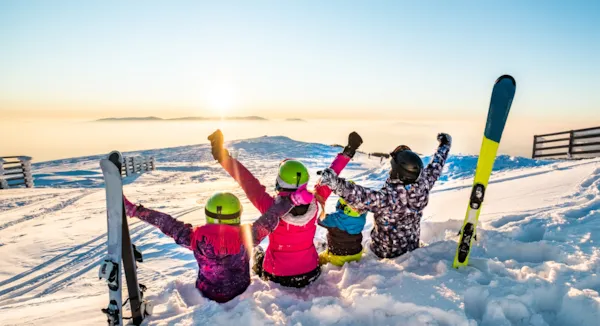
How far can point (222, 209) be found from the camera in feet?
10.6

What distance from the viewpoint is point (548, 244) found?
400 centimetres

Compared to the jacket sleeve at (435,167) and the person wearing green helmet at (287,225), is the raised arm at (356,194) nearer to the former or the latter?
the person wearing green helmet at (287,225)

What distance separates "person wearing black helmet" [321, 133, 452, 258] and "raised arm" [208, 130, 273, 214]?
2.32ft

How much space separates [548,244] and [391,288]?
87.0 inches

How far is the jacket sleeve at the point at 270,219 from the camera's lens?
333cm

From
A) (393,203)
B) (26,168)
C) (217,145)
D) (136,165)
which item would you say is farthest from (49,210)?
(393,203)

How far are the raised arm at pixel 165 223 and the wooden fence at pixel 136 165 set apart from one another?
19081 millimetres

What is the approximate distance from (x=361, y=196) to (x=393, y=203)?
16.6 inches

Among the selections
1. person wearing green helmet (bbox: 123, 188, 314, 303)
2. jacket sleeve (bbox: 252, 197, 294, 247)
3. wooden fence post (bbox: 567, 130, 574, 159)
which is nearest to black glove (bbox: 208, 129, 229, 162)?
person wearing green helmet (bbox: 123, 188, 314, 303)

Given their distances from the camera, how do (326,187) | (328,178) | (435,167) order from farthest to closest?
1. (326,187)
2. (435,167)
3. (328,178)

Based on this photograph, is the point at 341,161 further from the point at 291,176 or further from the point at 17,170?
the point at 17,170

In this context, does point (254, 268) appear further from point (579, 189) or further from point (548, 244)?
point (579, 189)

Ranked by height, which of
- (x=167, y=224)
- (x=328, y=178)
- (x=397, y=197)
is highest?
(x=328, y=178)

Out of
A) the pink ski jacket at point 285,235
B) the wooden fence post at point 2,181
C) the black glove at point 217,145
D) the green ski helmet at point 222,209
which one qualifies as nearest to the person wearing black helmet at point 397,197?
the pink ski jacket at point 285,235
